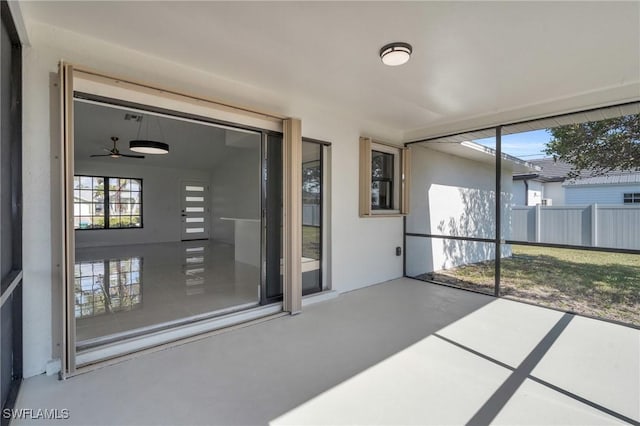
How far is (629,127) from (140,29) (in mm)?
5025

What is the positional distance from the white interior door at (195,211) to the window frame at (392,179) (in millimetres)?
7728

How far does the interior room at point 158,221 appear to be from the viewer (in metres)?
3.45

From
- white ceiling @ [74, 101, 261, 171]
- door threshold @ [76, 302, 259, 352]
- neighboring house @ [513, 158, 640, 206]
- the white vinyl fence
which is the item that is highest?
white ceiling @ [74, 101, 261, 171]

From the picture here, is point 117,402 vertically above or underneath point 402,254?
underneath

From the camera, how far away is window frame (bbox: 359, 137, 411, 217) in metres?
4.32

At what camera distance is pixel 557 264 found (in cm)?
422

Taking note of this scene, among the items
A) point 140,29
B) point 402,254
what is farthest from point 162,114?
point 402,254

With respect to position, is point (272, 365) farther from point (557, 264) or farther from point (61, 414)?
point (557, 264)

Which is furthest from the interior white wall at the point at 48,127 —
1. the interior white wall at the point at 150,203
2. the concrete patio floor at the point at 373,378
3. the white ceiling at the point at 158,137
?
the interior white wall at the point at 150,203

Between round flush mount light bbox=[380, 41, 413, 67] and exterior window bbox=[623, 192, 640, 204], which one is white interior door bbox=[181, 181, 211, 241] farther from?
exterior window bbox=[623, 192, 640, 204]

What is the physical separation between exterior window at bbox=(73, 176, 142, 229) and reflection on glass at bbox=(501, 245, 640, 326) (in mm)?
9814

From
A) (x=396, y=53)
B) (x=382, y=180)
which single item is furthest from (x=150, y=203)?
(x=396, y=53)

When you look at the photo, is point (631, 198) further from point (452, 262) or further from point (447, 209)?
point (452, 262)

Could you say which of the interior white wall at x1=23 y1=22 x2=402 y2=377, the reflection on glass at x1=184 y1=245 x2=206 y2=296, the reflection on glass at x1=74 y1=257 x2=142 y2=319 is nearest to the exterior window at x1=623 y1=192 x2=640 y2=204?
the interior white wall at x1=23 y1=22 x2=402 y2=377
